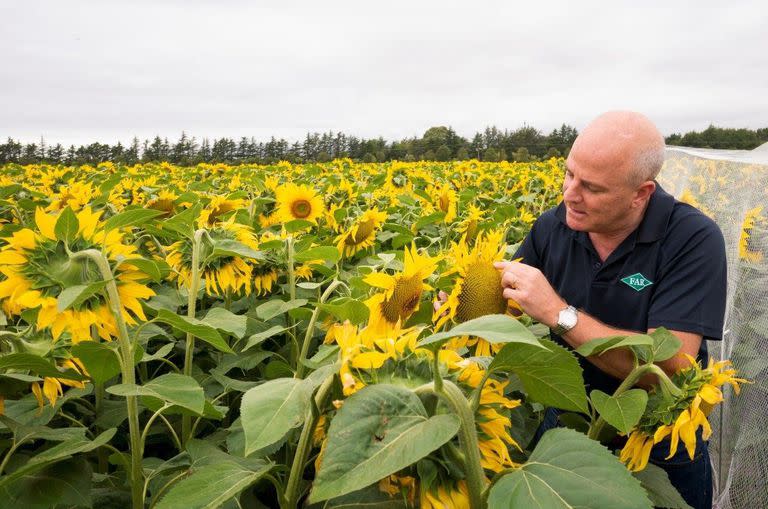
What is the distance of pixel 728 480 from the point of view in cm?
240

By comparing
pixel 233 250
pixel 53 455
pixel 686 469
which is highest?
pixel 233 250

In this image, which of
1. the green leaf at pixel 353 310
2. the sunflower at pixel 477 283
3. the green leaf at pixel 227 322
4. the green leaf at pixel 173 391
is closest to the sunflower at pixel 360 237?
the sunflower at pixel 477 283

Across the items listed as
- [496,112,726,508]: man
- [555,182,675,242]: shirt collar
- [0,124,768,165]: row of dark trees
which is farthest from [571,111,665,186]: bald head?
[0,124,768,165]: row of dark trees

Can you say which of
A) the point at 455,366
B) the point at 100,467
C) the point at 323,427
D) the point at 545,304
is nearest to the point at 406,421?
the point at 455,366

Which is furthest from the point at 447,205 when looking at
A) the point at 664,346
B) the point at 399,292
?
the point at 664,346

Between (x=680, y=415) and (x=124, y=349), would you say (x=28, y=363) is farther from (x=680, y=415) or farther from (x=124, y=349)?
(x=680, y=415)

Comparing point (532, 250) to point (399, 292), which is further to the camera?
point (532, 250)

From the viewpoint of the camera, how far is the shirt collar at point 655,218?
2.13 meters

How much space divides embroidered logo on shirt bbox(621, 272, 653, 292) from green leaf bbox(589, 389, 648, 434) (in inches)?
42.2

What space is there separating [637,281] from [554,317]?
0.51 metres

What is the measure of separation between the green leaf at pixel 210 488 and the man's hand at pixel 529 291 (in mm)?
985

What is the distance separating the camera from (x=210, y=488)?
37.3 inches

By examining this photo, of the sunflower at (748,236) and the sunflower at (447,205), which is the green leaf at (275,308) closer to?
the sunflower at (748,236)

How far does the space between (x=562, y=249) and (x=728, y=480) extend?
117 centimetres
